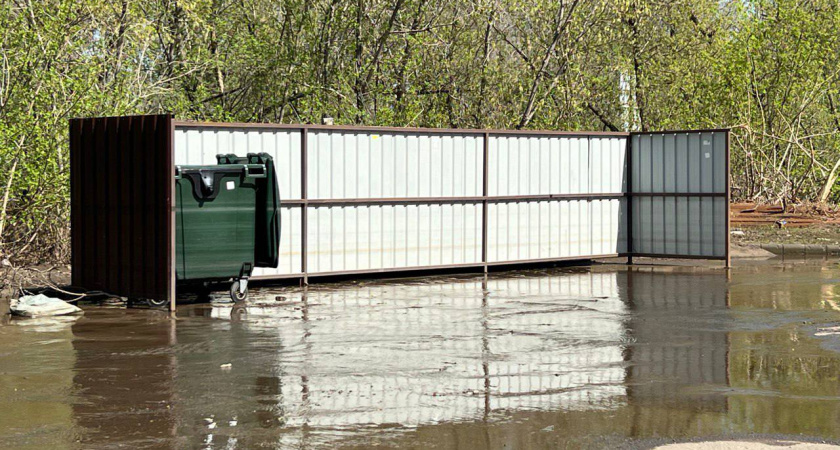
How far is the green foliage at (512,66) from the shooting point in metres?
23.5

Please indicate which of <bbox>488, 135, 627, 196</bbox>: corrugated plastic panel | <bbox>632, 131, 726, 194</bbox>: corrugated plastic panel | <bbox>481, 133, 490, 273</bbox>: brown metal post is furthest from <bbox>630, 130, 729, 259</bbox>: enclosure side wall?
<bbox>481, 133, 490, 273</bbox>: brown metal post

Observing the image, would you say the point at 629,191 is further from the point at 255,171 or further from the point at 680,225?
the point at 255,171

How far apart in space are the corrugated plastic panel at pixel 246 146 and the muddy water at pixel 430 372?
1840mm

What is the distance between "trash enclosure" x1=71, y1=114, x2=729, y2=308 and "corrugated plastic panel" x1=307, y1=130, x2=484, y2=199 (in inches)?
0.8

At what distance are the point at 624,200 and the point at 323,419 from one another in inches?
523

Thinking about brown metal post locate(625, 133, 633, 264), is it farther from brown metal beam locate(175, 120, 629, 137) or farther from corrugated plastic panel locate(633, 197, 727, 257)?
brown metal beam locate(175, 120, 629, 137)

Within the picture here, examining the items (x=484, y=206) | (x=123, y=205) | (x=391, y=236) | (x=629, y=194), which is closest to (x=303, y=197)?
(x=391, y=236)

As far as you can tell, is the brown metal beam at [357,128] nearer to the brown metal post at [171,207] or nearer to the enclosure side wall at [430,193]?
the enclosure side wall at [430,193]

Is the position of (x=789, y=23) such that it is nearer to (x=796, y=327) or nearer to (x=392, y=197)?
(x=392, y=197)

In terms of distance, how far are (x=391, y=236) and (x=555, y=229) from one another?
10.9 ft

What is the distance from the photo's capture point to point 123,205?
532 inches

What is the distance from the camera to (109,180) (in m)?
13.7

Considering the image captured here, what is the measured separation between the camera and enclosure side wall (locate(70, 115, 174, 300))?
12984mm

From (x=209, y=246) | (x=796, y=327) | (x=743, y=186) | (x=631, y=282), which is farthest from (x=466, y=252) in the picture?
(x=743, y=186)
